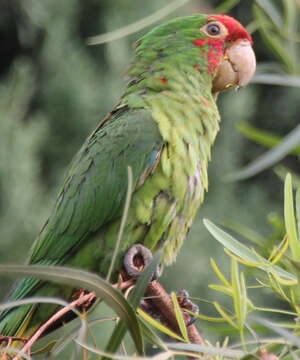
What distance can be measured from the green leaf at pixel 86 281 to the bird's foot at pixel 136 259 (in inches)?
17.6

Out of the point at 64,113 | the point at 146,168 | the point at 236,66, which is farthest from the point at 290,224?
the point at 64,113

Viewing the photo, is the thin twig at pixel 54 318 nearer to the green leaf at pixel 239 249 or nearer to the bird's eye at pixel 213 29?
the green leaf at pixel 239 249

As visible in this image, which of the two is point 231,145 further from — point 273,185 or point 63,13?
point 63,13

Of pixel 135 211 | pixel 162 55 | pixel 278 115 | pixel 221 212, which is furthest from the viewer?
pixel 278 115

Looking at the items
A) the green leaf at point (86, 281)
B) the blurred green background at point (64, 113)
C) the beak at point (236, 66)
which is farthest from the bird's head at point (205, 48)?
the blurred green background at point (64, 113)

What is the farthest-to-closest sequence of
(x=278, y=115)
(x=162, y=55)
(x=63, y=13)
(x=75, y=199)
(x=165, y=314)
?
(x=278, y=115), (x=63, y=13), (x=162, y=55), (x=75, y=199), (x=165, y=314)

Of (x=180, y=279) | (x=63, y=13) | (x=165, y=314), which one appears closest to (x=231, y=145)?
(x=180, y=279)

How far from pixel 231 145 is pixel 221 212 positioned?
0.41 meters

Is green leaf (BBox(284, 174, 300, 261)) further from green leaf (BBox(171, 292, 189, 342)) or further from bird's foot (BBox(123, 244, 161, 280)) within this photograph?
bird's foot (BBox(123, 244, 161, 280))

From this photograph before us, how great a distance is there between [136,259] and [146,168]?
215 mm

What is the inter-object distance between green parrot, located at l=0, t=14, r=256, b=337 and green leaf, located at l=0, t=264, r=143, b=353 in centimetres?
66

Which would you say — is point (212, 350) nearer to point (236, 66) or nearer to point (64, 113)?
point (236, 66)

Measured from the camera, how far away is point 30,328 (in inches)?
58.5

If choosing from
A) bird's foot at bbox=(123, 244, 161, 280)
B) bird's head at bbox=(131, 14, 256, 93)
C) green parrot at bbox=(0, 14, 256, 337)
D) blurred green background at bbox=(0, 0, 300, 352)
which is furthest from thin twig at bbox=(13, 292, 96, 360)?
blurred green background at bbox=(0, 0, 300, 352)
